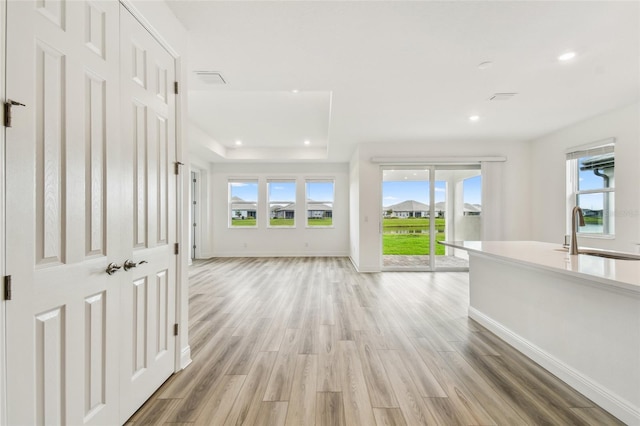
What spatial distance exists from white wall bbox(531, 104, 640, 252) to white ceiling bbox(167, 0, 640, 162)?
280 millimetres

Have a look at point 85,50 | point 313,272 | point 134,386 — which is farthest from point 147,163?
point 313,272

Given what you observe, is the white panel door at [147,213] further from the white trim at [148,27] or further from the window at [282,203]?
the window at [282,203]

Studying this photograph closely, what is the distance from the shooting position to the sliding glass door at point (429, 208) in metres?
6.01

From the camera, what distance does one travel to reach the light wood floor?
5.59 ft

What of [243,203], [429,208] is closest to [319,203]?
[243,203]

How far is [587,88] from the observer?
11.0 ft

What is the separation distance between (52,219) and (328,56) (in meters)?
2.51

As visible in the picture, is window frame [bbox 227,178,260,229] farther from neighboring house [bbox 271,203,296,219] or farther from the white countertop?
the white countertop

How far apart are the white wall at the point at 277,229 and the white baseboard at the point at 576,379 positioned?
5.54m

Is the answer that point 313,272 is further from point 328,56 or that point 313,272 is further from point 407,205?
point 328,56

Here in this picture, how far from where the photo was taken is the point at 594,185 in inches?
179

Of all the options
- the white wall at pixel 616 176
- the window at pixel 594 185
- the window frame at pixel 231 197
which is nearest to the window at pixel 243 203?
the window frame at pixel 231 197

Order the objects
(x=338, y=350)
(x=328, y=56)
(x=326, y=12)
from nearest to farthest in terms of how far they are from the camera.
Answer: (x=326, y=12) < (x=338, y=350) < (x=328, y=56)

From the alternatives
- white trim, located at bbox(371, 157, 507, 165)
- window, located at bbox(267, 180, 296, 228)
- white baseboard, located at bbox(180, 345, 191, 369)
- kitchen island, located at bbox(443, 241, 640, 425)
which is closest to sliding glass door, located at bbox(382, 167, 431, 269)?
Result: white trim, located at bbox(371, 157, 507, 165)
